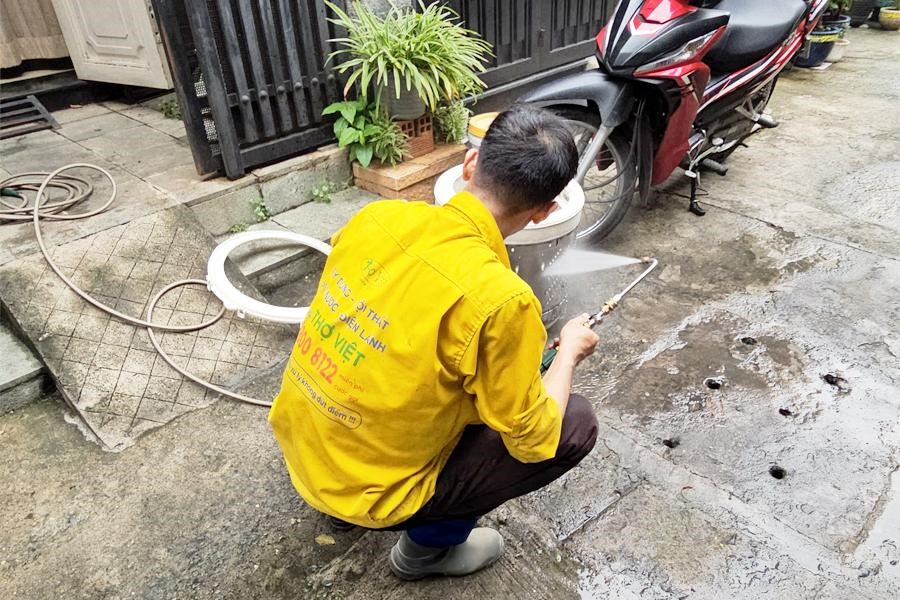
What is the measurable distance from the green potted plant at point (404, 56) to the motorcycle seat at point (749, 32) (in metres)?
1.59

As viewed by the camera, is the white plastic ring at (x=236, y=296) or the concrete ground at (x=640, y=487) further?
the white plastic ring at (x=236, y=296)

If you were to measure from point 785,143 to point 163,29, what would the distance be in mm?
4847

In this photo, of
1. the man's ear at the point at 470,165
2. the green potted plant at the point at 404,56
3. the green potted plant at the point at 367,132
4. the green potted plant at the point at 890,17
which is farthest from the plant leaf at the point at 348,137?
the green potted plant at the point at 890,17

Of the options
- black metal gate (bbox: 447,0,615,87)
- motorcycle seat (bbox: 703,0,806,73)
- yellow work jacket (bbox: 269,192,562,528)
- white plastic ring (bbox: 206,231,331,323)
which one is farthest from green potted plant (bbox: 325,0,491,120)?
yellow work jacket (bbox: 269,192,562,528)

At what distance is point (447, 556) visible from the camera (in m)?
1.90

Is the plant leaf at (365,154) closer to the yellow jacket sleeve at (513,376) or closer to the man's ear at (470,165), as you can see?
the man's ear at (470,165)

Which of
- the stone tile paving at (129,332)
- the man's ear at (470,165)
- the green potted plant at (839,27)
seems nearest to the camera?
the man's ear at (470,165)

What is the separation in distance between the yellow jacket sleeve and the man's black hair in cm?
28

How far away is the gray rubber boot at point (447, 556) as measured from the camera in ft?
6.12

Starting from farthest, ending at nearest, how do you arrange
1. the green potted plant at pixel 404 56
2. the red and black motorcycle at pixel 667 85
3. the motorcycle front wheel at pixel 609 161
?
the green potted plant at pixel 404 56 → the motorcycle front wheel at pixel 609 161 → the red and black motorcycle at pixel 667 85

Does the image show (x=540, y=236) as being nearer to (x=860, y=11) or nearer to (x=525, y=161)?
(x=525, y=161)

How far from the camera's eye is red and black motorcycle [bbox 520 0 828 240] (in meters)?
3.25

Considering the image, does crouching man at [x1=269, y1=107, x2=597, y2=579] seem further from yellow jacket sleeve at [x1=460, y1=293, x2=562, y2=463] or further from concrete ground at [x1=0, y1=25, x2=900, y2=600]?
concrete ground at [x1=0, y1=25, x2=900, y2=600]

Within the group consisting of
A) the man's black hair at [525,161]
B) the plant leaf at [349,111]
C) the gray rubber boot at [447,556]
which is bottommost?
the gray rubber boot at [447,556]
